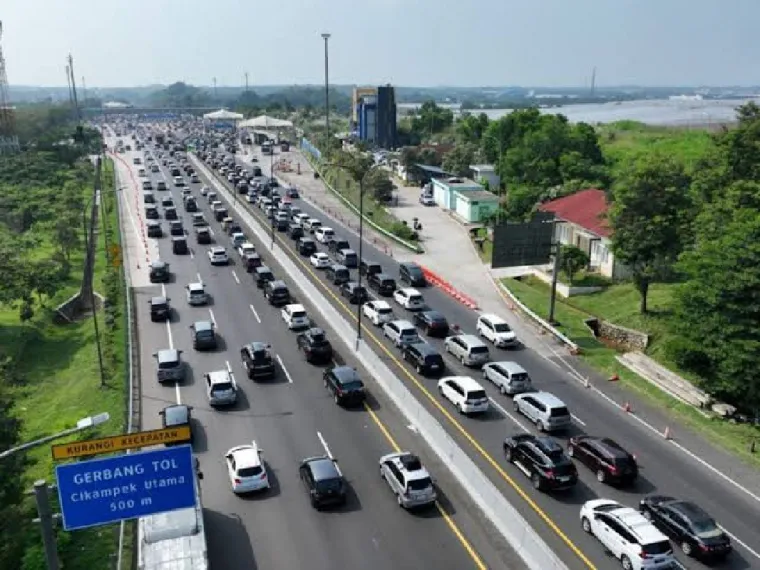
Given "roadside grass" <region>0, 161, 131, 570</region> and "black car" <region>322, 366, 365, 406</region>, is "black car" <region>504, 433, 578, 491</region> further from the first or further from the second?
"roadside grass" <region>0, 161, 131, 570</region>

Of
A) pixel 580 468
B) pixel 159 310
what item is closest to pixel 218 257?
pixel 159 310

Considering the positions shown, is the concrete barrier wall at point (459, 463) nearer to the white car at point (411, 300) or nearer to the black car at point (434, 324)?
the black car at point (434, 324)

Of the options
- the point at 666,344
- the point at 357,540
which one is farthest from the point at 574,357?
the point at 357,540

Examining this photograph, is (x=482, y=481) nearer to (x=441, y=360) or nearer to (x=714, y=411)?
(x=441, y=360)

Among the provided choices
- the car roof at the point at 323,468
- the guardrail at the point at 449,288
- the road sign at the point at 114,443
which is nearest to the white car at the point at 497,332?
the guardrail at the point at 449,288

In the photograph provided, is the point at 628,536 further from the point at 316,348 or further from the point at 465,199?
the point at 465,199
